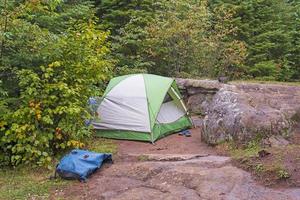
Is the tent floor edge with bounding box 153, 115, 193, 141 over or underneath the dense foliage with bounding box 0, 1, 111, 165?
underneath

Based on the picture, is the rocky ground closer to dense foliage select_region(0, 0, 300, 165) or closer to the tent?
dense foliage select_region(0, 0, 300, 165)

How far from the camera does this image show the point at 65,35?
7.91 metres

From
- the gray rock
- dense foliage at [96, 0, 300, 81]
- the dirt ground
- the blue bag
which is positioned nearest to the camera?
the blue bag

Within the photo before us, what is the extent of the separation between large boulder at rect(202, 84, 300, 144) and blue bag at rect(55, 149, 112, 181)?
2715mm

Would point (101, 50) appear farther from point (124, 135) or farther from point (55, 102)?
point (124, 135)

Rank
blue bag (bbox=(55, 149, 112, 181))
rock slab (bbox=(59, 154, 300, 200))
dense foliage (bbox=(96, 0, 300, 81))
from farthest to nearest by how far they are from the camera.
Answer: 1. dense foliage (bbox=(96, 0, 300, 81))
2. blue bag (bbox=(55, 149, 112, 181))
3. rock slab (bbox=(59, 154, 300, 200))

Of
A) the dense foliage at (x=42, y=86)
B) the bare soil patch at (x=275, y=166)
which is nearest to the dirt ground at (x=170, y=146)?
the dense foliage at (x=42, y=86)

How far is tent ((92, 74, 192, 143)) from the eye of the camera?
29.9 ft

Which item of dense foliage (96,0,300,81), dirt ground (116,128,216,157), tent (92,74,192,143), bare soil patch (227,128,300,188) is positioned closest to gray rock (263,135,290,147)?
bare soil patch (227,128,300,188)

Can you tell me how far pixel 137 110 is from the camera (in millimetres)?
9203

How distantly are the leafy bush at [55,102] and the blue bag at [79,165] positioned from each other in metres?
0.79

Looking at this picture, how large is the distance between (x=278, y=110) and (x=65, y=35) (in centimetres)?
442

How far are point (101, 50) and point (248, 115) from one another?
311cm

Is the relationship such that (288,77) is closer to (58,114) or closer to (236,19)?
(236,19)
